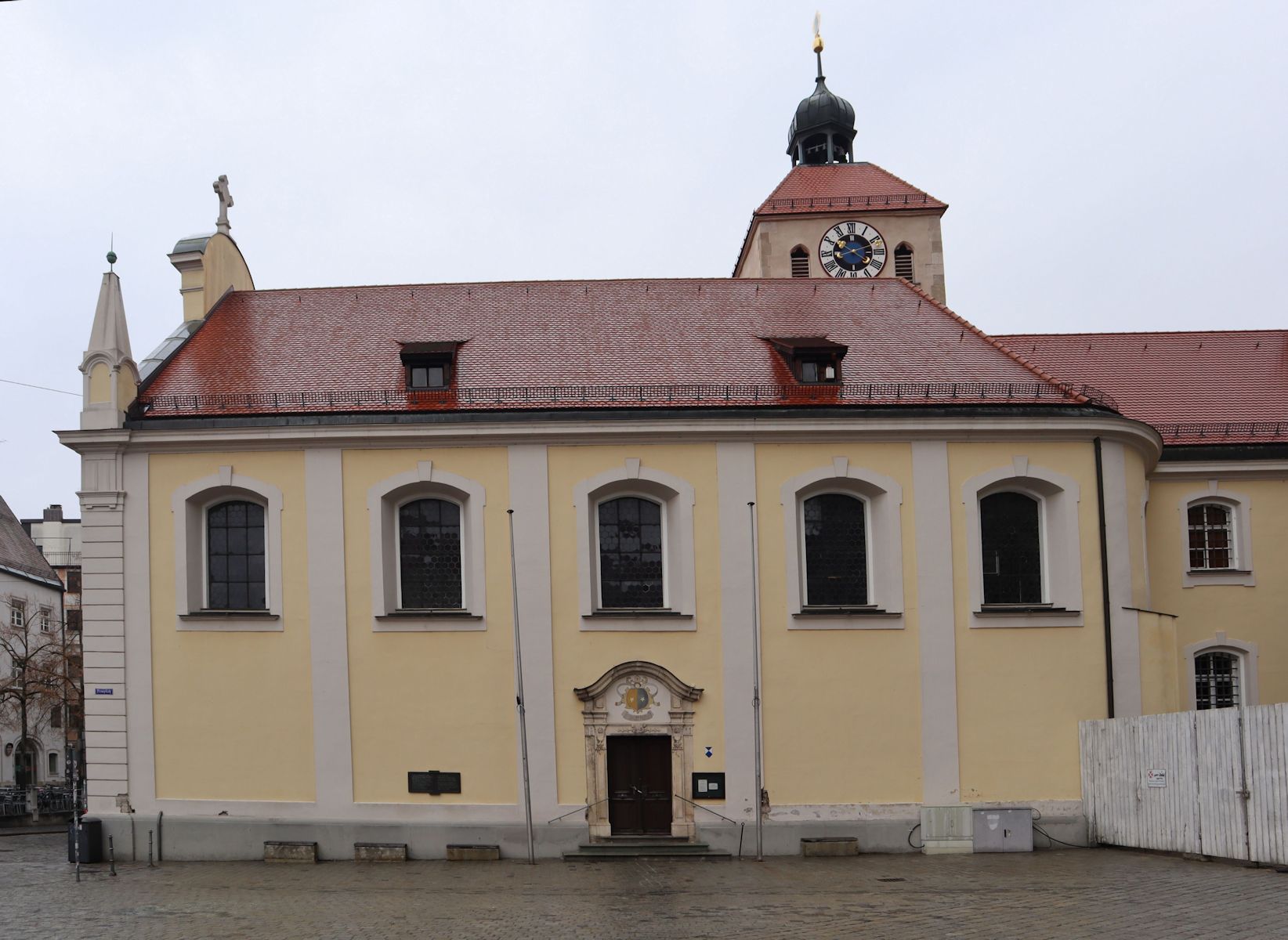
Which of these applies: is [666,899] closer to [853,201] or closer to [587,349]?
[587,349]

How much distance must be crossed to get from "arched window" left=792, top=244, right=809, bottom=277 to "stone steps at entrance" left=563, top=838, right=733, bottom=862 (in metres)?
21.5

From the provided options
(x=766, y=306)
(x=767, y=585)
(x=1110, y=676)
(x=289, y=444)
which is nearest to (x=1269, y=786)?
(x=1110, y=676)

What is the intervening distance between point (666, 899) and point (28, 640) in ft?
187

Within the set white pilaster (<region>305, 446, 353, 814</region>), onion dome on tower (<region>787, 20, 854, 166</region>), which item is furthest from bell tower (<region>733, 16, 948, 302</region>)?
white pilaster (<region>305, 446, 353, 814</region>)

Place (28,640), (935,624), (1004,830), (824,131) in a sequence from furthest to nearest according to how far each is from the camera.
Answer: (28,640), (824,131), (935,624), (1004,830)

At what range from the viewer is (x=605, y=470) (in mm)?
23203

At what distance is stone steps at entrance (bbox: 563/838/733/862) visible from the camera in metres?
21.9

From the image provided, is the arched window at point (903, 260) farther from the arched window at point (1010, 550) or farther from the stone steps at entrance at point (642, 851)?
the stone steps at entrance at point (642, 851)

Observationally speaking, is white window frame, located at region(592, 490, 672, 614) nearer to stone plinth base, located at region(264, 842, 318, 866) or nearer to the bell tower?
stone plinth base, located at region(264, 842, 318, 866)

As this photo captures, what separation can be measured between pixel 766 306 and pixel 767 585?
23.3ft

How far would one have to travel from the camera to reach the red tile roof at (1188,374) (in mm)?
28500

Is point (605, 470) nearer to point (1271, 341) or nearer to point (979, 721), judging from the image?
point (979, 721)

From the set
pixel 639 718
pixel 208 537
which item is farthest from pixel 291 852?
pixel 639 718

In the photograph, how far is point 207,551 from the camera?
77.7 ft
